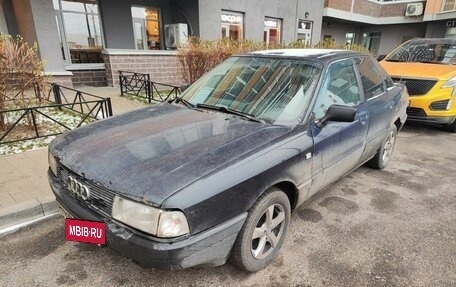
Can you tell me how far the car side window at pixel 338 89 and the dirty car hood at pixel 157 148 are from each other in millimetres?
545

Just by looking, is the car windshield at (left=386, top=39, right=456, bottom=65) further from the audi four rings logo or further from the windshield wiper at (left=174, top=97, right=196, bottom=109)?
the audi four rings logo

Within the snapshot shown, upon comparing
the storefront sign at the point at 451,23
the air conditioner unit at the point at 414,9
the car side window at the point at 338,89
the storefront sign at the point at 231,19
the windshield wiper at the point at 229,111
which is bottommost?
the windshield wiper at the point at 229,111

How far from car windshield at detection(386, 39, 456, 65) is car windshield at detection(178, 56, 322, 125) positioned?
18.2ft

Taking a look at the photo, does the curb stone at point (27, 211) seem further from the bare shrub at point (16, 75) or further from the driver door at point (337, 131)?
the bare shrub at point (16, 75)

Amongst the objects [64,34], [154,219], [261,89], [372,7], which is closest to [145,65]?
[64,34]

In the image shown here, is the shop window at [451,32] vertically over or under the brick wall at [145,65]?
over

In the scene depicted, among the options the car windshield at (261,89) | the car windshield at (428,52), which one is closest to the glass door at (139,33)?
the car windshield at (428,52)

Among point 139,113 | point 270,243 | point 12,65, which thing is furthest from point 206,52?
point 270,243

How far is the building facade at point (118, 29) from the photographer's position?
8758 mm

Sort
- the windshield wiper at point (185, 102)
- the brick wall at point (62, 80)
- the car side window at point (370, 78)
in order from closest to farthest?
the windshield wiper at point (185, 102), the car side window at point (370, 78), the brick wall at point (62, 80)

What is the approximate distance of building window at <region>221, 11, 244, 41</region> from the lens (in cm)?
1301

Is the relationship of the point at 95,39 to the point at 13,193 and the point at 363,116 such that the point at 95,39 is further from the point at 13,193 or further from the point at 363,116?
the point at 363,116

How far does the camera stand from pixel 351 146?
325 cm

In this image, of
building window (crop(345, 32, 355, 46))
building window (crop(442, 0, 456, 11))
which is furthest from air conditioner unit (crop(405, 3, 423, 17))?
building window (crop(345, 32, 355, 46))
